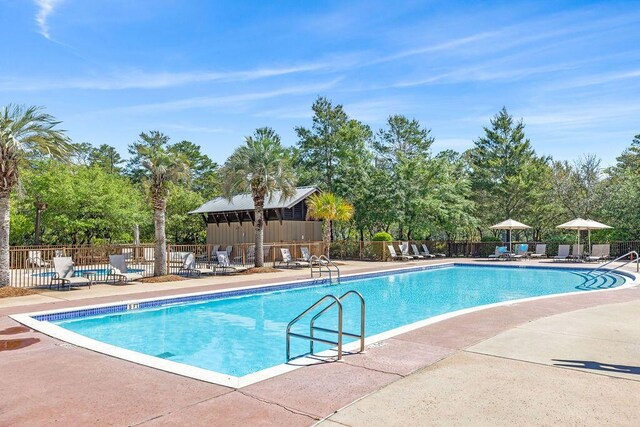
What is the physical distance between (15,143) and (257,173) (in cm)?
860

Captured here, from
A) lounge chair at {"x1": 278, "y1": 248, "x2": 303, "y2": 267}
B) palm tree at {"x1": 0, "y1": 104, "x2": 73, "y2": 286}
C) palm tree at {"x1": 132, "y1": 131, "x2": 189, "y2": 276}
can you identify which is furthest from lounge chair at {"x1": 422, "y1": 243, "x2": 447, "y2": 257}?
palm tree at {"x1": 0, "y1": 104, "x2": 73, "y2": 286}

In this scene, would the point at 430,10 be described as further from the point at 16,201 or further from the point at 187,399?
the point at 16,201

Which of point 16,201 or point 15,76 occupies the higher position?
point 15,76

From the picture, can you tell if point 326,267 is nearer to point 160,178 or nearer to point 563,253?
point 160,178

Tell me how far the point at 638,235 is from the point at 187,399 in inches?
1154

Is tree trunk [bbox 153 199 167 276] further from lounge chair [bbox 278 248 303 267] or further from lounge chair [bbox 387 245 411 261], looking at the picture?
lounge chair [bbox 387 245 411 261]

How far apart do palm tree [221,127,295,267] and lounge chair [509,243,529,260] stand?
1432 centimetres

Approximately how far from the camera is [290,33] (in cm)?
1611

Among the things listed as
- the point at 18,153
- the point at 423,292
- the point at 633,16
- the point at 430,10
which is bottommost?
the point at 423,292

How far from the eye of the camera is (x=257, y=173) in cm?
1894

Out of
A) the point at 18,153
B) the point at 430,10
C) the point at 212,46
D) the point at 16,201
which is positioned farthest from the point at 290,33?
the point at 16,201

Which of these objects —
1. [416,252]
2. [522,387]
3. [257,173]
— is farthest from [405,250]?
[522,387]

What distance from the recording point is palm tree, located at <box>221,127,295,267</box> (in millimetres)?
18922

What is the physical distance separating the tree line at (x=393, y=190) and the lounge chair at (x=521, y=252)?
3.22 meters
